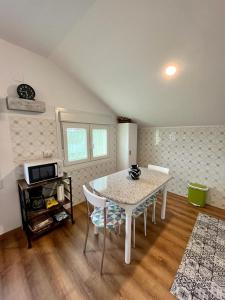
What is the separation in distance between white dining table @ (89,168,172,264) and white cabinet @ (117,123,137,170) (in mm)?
1160

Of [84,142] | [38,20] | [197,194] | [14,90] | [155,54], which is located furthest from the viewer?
[84,142]

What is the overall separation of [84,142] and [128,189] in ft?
4.95

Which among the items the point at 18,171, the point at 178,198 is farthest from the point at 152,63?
the point at 178,198

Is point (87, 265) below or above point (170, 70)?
below

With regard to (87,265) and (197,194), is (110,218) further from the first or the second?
(197,194)

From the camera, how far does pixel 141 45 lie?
1.53 meters

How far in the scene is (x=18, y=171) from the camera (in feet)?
6.48

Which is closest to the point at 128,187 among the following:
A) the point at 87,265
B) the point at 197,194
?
the point at 87,265

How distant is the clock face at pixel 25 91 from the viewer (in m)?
1.84

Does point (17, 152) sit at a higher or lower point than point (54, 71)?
lower

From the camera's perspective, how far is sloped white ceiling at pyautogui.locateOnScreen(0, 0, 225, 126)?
122 cm

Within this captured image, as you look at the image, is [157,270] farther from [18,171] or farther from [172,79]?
[172,79]

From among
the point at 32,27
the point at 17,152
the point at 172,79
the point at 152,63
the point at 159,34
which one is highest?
the point at 32,27

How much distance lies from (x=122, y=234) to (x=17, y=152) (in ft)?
6.28
